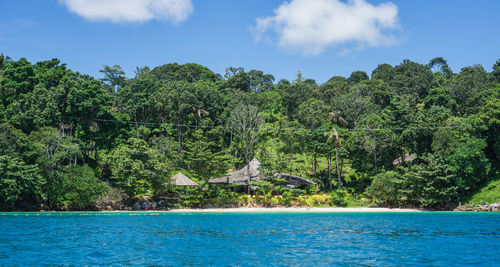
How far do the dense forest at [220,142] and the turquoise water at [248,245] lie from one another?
1077 cm

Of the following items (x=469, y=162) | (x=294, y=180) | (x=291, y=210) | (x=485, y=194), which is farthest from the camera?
(x=294, y=180)

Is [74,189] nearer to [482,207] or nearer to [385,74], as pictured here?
[482,207]

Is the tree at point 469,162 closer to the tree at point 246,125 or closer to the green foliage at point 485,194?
the green foliage at point 485,194

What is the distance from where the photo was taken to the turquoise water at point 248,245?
451 inches

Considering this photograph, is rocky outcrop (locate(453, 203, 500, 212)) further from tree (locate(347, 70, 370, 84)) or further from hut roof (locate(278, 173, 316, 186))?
tree (locate(347, 70, 370, 84))

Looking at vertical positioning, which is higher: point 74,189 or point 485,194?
point 74,189

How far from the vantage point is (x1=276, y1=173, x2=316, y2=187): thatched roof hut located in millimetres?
36688

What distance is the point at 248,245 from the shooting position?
14102 mm

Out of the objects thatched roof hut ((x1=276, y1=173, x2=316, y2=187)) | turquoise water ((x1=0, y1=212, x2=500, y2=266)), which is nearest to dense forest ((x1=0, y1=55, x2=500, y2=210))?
thatched roof hut ((x1=276, y1=173, x2=316, y2=187))

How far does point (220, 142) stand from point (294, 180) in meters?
11.4

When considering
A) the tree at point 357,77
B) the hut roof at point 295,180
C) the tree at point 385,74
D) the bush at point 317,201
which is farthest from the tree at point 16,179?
the tree at point 357,77

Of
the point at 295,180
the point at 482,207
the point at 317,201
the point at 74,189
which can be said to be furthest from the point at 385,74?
the point at 74,189

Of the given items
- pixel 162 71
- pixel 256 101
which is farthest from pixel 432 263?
pixel 162 71

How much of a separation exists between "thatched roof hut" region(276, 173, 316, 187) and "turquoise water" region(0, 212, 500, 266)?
54.5 feet
